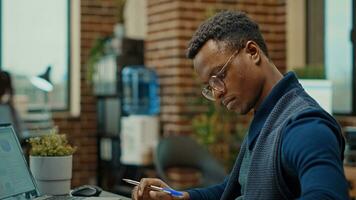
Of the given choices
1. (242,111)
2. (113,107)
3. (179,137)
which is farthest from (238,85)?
(113,107)

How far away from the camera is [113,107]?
6.03 meters

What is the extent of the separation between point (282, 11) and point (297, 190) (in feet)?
13.6

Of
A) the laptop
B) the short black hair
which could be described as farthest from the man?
the laptop

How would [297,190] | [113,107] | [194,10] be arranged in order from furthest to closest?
[113,107]
[194,10]
[297,190]

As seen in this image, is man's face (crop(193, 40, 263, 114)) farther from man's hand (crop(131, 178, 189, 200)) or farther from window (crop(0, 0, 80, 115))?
window (crop(0, 0, 80, 115))

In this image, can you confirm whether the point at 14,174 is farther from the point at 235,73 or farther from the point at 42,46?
the point at 42,46

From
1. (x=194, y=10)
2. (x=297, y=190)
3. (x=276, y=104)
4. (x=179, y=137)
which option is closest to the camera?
(x=297, y=190)

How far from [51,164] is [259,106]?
922 mm

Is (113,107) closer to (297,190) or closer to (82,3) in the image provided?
(82,3)

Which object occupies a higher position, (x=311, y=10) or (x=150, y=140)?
(x=311, y=10)

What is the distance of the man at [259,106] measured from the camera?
1421mm

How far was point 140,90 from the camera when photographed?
18.3 ft

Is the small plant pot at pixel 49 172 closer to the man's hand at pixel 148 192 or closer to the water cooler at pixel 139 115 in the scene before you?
the man's hand at pixel 148 192


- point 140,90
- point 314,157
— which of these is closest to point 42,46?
point 140,90
